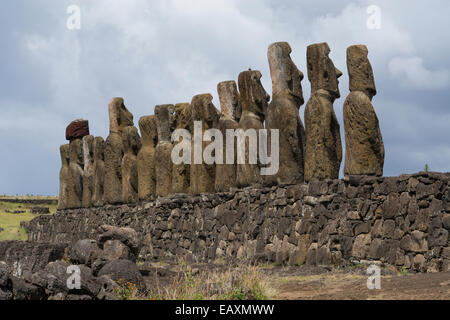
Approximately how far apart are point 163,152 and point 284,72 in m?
5.01

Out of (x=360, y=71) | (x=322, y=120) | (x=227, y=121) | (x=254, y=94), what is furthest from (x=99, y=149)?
(x=360, y=71)

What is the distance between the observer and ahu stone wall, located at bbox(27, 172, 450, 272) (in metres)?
11.0

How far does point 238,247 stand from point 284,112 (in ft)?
10.3

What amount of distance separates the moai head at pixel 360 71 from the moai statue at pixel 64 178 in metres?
14.2

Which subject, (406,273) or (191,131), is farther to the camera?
(191,131)

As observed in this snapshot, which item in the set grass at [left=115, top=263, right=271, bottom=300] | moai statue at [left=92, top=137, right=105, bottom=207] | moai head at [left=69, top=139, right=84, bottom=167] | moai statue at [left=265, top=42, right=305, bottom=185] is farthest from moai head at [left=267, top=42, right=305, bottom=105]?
moai head at [left=69, top=139, right=84, bottom=167]

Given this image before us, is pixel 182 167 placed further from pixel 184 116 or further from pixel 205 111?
pixel 205 111

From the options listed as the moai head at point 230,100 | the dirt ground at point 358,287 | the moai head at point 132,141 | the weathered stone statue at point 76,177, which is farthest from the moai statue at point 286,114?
the weathered stone statue at point 76,177

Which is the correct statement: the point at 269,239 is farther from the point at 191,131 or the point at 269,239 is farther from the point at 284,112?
the point at 191,131

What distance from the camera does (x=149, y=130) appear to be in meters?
19.5

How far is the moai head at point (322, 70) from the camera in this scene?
44.6ft

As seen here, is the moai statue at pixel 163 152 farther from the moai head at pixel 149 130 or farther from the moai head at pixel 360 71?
the moai head at pixel 360 71
